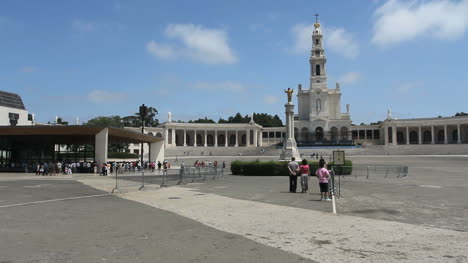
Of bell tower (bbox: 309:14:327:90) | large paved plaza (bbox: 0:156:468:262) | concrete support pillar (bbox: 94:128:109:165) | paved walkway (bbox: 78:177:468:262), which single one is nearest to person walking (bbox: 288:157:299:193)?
large paved plaza (bbox: 0:156:468:262)

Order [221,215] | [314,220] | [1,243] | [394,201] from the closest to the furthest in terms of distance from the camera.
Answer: [1,243] < [314,220] < [221,215] < [394,201]

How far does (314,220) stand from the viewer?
1039 cm

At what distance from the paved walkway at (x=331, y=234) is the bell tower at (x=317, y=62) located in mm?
93452

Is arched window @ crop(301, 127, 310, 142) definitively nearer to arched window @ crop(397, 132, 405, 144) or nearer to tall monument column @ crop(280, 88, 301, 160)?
arched window @ crop(397, 132, 405, 144)

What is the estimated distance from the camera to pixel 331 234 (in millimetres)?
8609

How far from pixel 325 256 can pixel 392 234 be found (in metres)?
2.63

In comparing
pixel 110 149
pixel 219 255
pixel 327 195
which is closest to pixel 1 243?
pixel 219 255

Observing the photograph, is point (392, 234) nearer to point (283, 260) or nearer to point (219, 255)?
point (283, 260)

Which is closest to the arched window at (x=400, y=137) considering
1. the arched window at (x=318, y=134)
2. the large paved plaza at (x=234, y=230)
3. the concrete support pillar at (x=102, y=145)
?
the arched window at (x=318, y=134)

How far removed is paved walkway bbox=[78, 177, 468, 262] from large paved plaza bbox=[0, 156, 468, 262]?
0.02 m

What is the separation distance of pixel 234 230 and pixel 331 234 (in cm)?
231

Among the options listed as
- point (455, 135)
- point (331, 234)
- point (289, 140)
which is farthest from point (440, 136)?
point (331, 234)

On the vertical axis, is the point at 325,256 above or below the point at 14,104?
below

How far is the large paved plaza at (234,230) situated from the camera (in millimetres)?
6906
